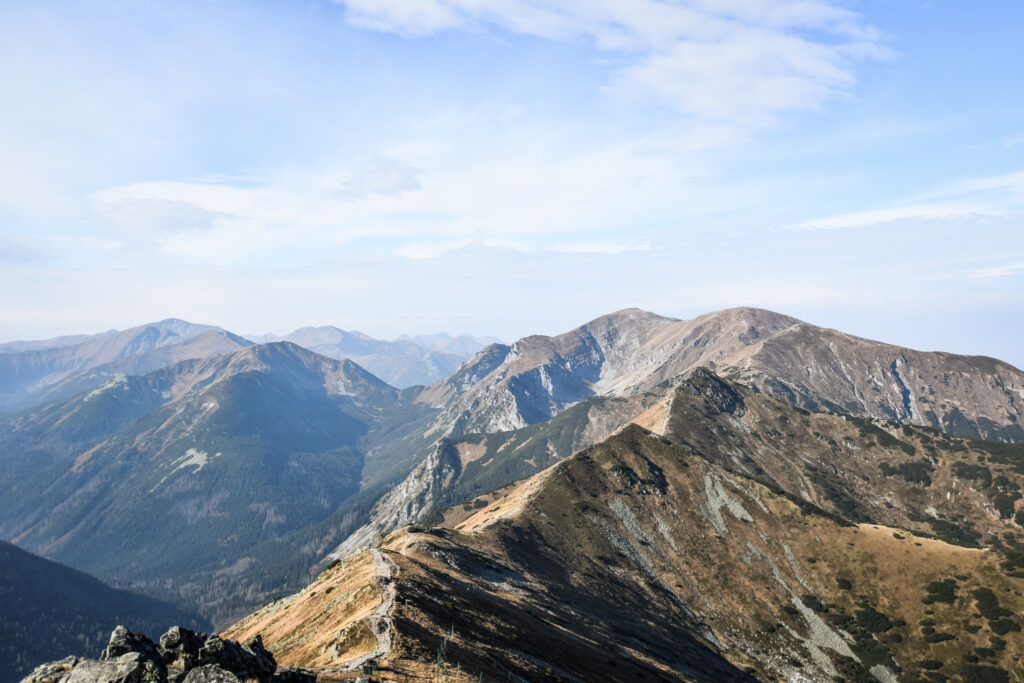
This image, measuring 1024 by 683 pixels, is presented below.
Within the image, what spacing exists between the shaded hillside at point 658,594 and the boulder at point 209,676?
1429 centimetres

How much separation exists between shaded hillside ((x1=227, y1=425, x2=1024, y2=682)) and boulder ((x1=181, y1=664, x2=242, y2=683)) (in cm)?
1429

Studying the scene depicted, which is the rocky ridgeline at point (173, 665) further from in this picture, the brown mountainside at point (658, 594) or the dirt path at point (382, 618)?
the brown mountainside at point (658, 594)

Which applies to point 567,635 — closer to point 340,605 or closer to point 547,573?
point 340,605

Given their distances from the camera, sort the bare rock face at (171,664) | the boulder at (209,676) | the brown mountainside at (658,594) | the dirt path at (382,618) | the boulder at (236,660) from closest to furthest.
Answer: the bare rock face at (171,664) < the boulder at (209,676) < the boulder at (236,660) < the dirt path at (382,618) < the brown mountainside at (658,594)

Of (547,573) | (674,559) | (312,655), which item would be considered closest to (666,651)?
(547,573)

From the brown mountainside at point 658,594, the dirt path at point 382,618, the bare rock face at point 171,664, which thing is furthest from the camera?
the brown mountainside at point 658,594

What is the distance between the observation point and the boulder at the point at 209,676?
2997cm

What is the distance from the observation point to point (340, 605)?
67.4m

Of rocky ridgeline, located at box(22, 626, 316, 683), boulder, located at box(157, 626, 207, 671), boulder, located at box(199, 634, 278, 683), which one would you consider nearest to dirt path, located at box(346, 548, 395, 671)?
rocky ridgeline, located at box(22, 626, 316, 683)

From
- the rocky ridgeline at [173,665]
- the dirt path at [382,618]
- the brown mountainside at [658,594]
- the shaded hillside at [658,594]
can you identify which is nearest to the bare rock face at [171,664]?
the rocky ridgeline at [173,665]

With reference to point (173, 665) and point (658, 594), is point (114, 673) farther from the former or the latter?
point (658, 594)

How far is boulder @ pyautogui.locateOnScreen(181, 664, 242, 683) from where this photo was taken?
30.0 m

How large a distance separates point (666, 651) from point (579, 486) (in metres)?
74.4

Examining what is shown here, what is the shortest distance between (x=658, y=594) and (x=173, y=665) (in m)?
137
